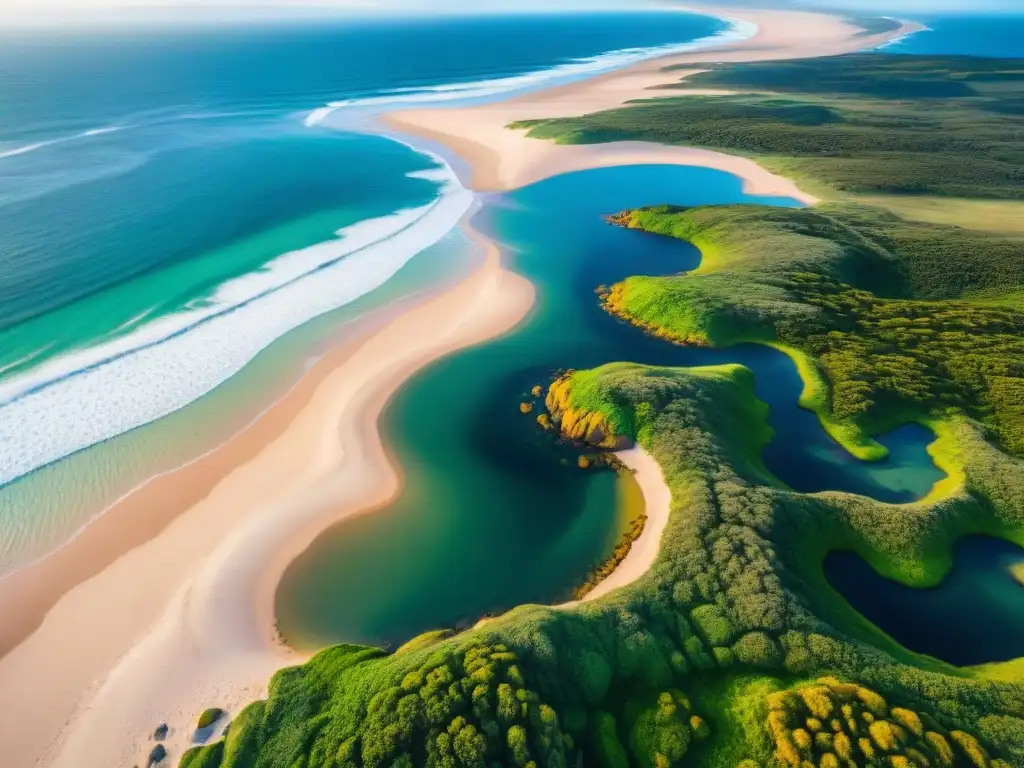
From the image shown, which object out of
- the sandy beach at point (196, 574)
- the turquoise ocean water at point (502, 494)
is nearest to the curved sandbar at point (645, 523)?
the sandy beach at point (196, 574)

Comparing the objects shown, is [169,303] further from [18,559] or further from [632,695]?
[632,695]

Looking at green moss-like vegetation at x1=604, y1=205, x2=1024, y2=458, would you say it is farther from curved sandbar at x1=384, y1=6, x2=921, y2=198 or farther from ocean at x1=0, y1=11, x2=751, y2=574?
ocean at x1=0, y1=11, x2=751, y2=574

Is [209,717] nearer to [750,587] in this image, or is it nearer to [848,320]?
[750,587]

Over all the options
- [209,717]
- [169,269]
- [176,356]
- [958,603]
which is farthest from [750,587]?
[169,269]

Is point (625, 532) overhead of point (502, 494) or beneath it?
overhead

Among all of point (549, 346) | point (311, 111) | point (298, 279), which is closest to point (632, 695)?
point (549, 346)

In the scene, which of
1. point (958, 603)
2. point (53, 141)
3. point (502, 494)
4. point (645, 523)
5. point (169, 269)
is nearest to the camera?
point (958, 603)

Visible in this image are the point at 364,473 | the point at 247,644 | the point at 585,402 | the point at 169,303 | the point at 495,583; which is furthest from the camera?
the point at 169,303
